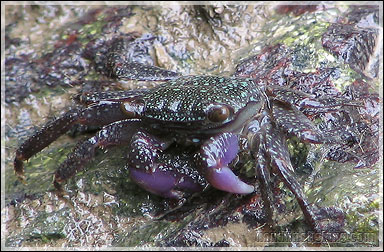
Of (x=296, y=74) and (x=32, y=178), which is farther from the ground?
(x=296, y=74)

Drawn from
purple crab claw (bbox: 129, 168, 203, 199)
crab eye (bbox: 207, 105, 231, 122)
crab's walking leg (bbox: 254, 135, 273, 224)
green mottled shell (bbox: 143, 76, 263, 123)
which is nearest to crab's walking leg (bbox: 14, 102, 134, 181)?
green mottled shell (bbox: 143, 76, 263, 123)

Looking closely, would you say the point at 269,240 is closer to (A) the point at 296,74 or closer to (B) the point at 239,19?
(A) the point at 296,74

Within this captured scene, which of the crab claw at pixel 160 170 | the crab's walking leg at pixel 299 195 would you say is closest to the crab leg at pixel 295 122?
the crab's walking leg at pixel 299 195

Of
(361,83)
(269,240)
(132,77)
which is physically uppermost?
(132,77)

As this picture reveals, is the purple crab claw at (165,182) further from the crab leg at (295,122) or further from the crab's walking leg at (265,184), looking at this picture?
the crab leg at (295,122)

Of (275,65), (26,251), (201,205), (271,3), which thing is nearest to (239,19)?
(271,3)

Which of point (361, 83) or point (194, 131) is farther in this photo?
point (361, 83)
